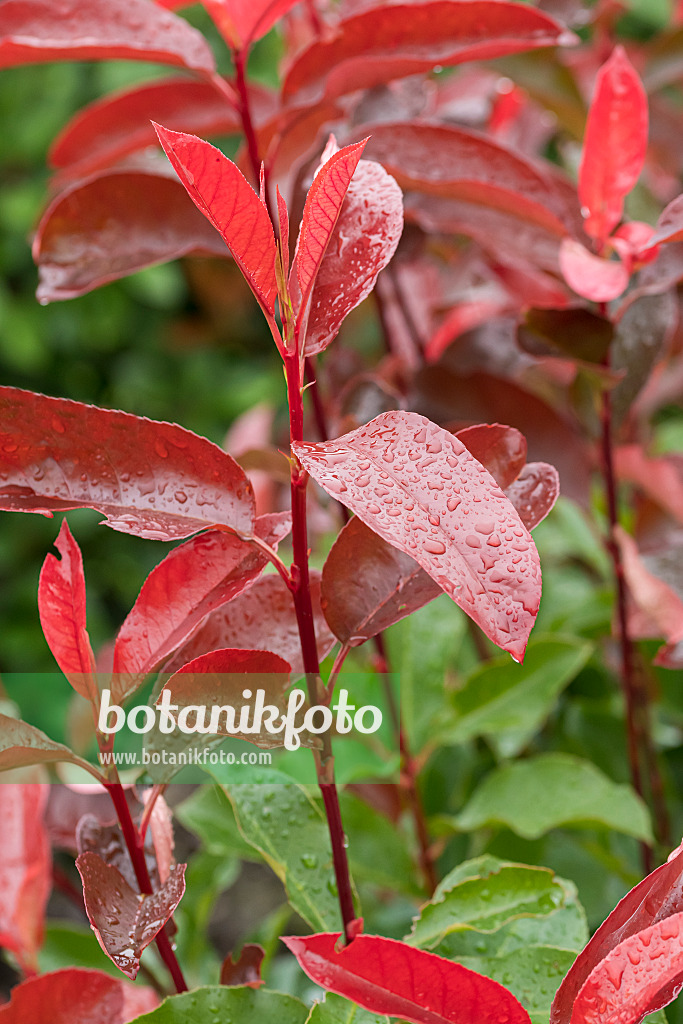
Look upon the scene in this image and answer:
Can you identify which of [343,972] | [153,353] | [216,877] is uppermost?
[343,972]

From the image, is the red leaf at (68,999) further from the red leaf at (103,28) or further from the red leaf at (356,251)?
the red leaf at (103,28)

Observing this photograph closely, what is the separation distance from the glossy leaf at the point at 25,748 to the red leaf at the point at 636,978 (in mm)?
207

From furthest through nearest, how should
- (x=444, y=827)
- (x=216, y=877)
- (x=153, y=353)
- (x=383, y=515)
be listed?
1. (x=153, y=353)
2. (x=216, y=877)
3. (x=444, y=827)
4. (x=383, y=515)

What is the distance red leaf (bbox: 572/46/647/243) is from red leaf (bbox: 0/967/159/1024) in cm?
47

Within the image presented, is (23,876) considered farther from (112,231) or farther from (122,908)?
(112,231)

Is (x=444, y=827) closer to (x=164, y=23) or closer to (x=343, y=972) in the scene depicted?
(x=343, y=972)

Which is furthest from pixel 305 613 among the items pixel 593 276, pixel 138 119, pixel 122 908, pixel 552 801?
pixel 138 119

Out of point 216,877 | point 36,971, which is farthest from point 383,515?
point 216,877

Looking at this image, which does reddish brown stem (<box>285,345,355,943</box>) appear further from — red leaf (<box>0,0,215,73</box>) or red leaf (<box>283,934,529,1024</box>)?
red leaf (<box>0,0,215,73</box>)

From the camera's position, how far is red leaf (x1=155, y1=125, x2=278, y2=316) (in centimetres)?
31

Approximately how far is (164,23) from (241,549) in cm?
37

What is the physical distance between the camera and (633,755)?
0.64 m

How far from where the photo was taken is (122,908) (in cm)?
37

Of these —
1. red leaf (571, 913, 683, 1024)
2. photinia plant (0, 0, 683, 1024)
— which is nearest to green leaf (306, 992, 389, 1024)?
photinia plant (0, 0, 683, 1024)
